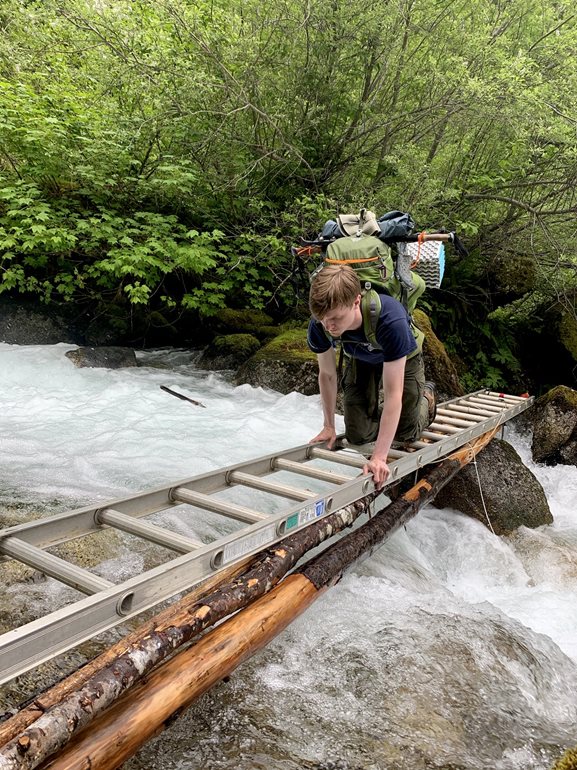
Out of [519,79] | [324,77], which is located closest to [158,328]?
[324,77]

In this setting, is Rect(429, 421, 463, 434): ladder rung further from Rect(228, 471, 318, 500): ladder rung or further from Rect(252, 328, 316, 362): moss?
Rect(252, 328, 316, 362): moss

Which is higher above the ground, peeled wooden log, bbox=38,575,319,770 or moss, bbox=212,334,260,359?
moss, bbox=212,334,260,359

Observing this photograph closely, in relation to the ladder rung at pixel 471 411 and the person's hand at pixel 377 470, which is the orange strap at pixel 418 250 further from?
the ladder rung at pixel 471 411

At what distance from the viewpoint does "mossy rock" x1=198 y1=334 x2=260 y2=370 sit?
1082 centimetres

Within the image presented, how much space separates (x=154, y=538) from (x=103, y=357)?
780 cm

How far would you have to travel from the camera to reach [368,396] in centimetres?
448

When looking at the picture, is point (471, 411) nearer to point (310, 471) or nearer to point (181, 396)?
point (310, 471)

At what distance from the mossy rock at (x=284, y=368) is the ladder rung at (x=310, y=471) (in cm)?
473

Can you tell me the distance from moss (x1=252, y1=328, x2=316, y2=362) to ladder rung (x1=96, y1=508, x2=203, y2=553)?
642 centimetres

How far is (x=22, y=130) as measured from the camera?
27.7ft

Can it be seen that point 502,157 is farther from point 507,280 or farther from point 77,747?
point 77,747

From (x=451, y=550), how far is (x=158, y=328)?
9117 millimetres

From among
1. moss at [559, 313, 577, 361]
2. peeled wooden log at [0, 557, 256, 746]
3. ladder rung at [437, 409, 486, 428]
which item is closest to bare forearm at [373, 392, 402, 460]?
peeled wooden log at [0, 557, 256, 746]

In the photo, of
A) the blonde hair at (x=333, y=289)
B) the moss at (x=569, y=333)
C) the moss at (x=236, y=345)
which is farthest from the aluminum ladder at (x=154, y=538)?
the moss at (x=569, y=333)
